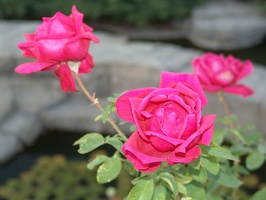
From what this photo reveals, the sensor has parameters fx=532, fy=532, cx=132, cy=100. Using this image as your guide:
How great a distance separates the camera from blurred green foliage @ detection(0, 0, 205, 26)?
203 inches

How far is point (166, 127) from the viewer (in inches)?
25.7

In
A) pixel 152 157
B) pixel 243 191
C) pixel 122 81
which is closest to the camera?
pixel 152 157

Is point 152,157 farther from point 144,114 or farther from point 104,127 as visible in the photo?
point 104,127

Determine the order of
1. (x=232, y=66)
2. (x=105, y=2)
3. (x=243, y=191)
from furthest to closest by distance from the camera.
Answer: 1. (x=105, y=2)
2. (x=243, y=191)
3. (x=232, y=66)

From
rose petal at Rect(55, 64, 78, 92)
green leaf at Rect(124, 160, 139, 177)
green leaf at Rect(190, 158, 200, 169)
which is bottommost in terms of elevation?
green leaf at Rect(124, 160, 139, 177)

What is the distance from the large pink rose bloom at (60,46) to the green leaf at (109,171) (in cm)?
15

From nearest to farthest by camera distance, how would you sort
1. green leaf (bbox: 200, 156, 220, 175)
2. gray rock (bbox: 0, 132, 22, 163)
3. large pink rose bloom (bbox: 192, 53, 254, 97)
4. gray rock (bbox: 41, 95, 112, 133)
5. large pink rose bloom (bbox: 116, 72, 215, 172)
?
large pink rose bloom (bbox: 116, 72, 215, 172) → green leaf (bbox: 200, 156, 220, 175) → large pink rose bloom (bbox: 192, 53, 254, 97) → gray rock (bbox: 0, 132, 22, 163) → gray rock (bbox: 41, 95, 112, 133)

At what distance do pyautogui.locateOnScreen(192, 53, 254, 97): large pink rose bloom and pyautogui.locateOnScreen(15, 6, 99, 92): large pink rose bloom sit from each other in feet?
1.12

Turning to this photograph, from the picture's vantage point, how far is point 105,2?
5285mm

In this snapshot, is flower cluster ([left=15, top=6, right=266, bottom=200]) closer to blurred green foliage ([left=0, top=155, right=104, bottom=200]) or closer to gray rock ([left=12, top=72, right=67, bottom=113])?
blurred green foliage ([left=0, top=155, right=104, bottom=200])

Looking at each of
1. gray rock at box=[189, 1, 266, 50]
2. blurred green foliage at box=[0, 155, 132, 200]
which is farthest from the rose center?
gray rock at box=[189, 1, 266, 50]

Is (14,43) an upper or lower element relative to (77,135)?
upper

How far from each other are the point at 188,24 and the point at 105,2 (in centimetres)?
86

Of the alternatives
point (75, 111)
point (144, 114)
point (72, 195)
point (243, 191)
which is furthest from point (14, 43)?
point (144, 114)
